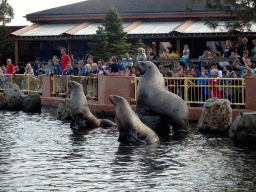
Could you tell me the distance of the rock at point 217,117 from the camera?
15383 mm

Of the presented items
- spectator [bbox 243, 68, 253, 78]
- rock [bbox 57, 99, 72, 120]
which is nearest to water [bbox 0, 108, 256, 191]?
spectator [bbox 243, 68, 253, 78]

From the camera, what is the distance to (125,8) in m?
38.9

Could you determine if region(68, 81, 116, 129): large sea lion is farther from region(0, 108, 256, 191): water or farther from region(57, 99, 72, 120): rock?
region(57, 99, 72, 120): rock

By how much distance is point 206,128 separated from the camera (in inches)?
609

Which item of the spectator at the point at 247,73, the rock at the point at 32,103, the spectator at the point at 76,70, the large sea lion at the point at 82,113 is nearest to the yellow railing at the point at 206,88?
the spectator at the point at 247,73

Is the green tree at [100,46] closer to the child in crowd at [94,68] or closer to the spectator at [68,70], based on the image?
the spectator at [68,70]

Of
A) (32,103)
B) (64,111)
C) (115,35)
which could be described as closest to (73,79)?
(32,103)

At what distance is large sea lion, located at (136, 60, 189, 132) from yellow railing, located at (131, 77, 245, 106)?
8.33 feet

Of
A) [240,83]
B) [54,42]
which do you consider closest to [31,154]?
[240,83]

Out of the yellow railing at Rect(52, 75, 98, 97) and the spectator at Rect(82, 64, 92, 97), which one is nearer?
the yellow railing at Rect(52, 75, 98, 97)

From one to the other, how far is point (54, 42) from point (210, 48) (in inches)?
470

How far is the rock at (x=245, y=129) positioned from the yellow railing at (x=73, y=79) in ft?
25.2

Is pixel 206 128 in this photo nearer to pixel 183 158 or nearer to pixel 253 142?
pixel 253 142

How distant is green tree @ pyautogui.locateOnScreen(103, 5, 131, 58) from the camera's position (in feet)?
111
